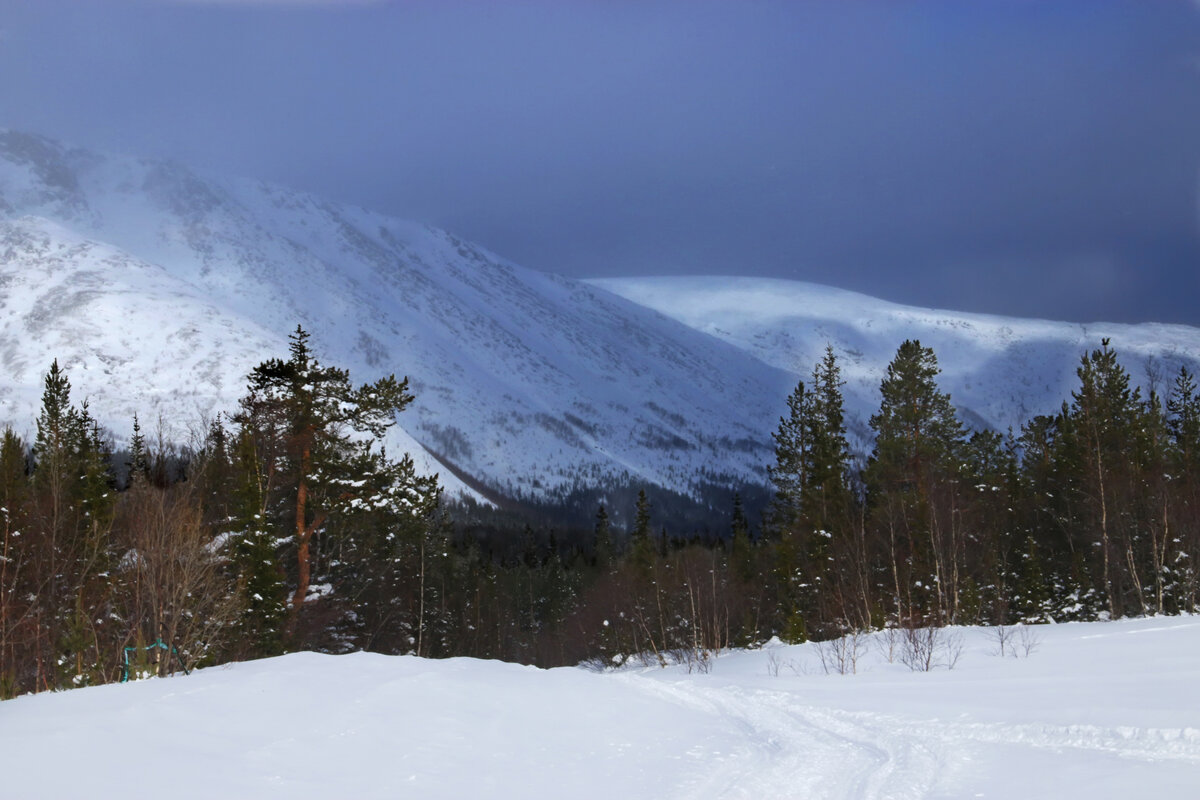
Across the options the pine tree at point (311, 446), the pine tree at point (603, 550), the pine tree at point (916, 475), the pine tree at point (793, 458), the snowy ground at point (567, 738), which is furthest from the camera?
the pine tree at point (603, 550)

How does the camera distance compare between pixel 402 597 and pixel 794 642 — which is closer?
pixel 794 642

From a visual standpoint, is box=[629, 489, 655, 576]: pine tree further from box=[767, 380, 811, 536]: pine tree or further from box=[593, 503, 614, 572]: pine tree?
box=[767, 380, 811, 536]: pine tree

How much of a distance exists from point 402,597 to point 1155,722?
141ft

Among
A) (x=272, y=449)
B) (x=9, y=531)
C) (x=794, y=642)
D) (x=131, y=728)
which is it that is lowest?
(x=794, y=642)

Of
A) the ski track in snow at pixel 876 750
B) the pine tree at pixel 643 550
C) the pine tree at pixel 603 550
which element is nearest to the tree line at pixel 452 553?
the pine tree at pixel 643 550

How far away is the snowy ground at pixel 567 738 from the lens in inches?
406

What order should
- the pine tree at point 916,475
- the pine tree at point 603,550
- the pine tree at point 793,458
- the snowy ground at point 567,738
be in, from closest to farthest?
the snowy ground at point 567,738 < the pine tree at point 916,475 < the pine tree at point 793,458 < the pine tree at point 603,550

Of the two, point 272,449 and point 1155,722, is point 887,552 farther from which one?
point 1155,722

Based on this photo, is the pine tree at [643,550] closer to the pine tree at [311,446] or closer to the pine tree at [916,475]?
the pine tree at [916,475]

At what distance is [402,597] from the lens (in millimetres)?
51562

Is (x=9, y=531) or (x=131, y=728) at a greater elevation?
(x=9, y=531)

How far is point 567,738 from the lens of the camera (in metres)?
13.9

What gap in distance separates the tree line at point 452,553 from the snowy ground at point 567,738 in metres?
5.27

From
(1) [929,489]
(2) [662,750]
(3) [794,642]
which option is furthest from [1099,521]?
(2) [662,750]
